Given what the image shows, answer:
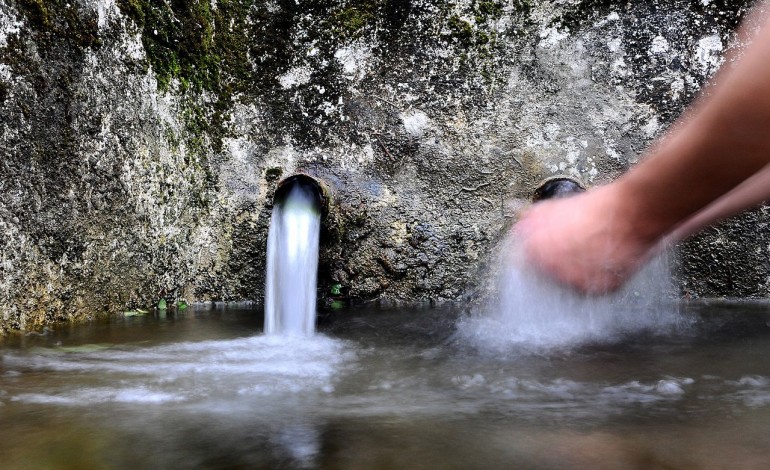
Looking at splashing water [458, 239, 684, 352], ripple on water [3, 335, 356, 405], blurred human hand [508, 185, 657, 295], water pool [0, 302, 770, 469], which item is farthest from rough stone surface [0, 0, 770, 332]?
blurred human hand [508, 185, 657, 295]

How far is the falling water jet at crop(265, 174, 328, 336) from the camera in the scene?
9.10 feet

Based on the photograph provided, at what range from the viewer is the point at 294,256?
2.88 m

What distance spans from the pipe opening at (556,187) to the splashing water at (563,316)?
1.30ft

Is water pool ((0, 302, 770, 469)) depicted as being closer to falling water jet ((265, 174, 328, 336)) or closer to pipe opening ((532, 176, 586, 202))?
falling water jet ((265, 174, 328, 336))

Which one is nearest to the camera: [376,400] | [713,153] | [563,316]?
[713,153]

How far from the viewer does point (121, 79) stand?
8.86 ft

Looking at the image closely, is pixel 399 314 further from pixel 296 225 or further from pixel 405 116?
pixel 405 116

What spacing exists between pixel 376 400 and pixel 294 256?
126cm

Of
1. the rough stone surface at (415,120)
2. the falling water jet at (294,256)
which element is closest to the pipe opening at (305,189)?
the falling water jet at (294,256)

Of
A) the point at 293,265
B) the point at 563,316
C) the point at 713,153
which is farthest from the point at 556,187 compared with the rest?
the point at 713,153

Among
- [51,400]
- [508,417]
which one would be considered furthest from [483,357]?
[51,400]

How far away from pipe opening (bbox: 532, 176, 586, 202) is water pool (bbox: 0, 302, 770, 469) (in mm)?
814

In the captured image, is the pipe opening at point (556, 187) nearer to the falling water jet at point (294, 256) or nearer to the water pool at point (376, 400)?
the water pool at point (376, 400)

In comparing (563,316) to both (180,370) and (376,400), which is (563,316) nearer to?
(376,400)
